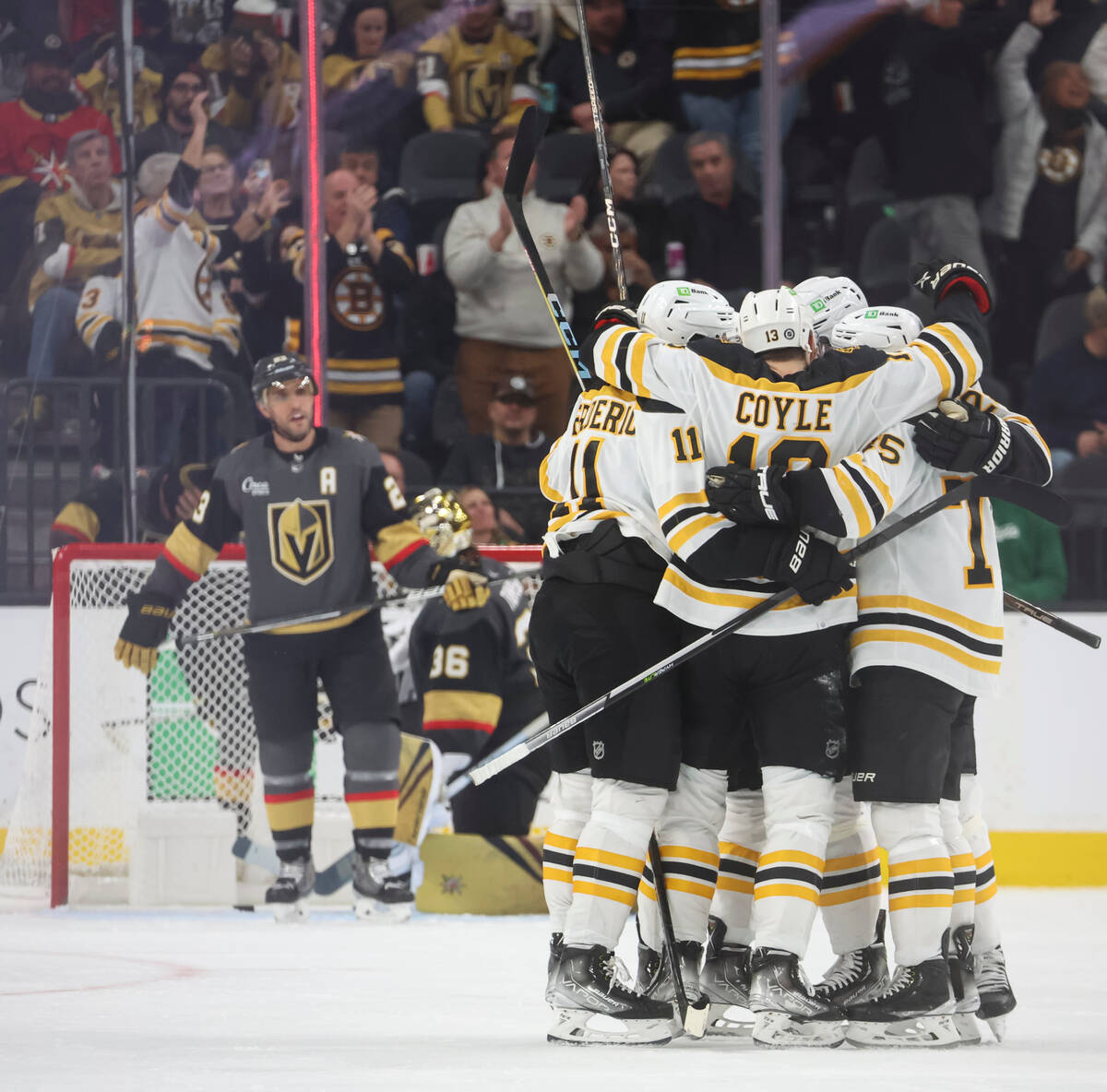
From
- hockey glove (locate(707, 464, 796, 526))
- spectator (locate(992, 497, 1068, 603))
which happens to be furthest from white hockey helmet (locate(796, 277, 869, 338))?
spectator (locate(992, 497, 1068, 603))

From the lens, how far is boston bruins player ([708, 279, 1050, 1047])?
2521 mm

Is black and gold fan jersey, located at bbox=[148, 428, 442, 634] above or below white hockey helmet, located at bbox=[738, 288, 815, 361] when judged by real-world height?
below

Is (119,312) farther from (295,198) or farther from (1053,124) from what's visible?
(1053,124)

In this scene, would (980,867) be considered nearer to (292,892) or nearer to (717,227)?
(292,892)

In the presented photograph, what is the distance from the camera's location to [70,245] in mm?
6078

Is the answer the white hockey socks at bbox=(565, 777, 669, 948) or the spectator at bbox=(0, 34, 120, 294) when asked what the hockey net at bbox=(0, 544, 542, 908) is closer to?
the spectator at bbox=(0, 34, 120, 294)

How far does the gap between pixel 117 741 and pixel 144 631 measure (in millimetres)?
331

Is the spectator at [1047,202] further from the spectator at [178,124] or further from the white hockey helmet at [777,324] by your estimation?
the white hockey helmet at [777,324]

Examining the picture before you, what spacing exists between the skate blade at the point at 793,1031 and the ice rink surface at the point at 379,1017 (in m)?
0.03

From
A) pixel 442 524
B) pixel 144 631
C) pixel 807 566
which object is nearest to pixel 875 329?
pixel 807 566

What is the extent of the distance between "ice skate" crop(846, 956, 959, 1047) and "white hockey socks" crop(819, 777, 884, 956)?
18 centimetres

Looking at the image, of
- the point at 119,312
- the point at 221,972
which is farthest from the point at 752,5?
the point at 221,972

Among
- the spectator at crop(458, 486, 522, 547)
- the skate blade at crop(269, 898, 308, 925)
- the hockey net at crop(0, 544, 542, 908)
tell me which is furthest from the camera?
the spectator at crop(458, 486, 522, 547)

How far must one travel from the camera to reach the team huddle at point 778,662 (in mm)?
2535
